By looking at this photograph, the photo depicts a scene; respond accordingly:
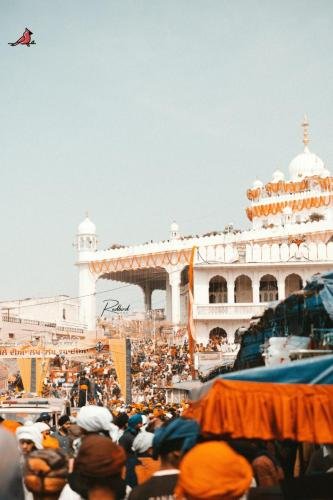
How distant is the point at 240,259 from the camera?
40.3m

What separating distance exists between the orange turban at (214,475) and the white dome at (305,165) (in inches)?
2161

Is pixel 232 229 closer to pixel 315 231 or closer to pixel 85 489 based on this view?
pixel 315 231

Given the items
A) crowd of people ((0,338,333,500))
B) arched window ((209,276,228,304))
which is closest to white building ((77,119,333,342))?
arched window ((209,276,228,304))

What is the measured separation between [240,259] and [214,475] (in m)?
37.3

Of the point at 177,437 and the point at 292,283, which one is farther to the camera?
the point at 292,283

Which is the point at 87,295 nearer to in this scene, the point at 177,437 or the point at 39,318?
the point at 39,318

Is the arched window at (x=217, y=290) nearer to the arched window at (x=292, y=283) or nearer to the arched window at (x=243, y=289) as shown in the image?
the arched window at (x=243, y=289)

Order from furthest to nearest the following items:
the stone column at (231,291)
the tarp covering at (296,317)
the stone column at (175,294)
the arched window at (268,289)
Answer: the stone column at (175,294), the arched window at (268,289), the stone column at (231,291), the tarp covering at (296,317)

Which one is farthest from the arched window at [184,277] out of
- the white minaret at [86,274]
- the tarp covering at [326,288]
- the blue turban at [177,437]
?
the blue turban at [177,437]

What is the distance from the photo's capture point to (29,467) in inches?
158

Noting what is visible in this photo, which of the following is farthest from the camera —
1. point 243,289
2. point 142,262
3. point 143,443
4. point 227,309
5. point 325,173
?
point 325,173

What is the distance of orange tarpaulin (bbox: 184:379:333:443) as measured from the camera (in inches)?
175

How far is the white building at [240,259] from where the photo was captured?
3850cm

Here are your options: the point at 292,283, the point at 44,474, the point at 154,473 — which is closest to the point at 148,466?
the point at 154,473
